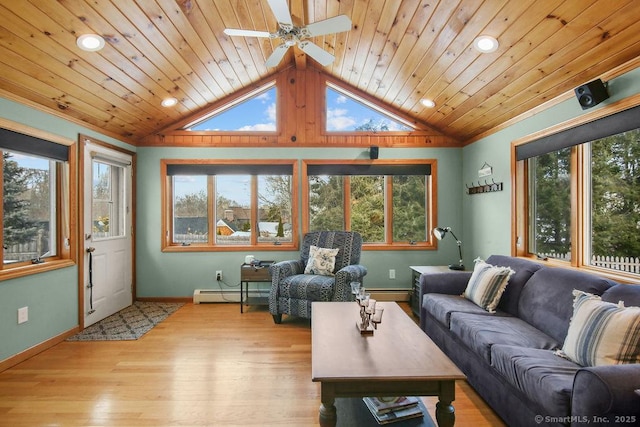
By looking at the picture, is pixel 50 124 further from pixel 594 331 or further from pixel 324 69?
pixel 594 331

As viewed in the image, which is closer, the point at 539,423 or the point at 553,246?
the point at 539,423

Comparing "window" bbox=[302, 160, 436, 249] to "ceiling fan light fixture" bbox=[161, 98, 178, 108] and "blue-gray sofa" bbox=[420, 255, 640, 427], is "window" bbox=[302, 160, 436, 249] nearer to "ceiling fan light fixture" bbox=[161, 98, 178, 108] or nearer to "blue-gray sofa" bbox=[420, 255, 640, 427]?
"blue-gray sofa" bbox=[420, 255, 640, 427]

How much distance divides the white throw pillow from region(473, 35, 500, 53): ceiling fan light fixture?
2.48 metres

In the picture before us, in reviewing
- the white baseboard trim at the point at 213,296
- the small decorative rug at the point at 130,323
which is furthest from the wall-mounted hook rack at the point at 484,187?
the small decorative rug at the point at 130,323

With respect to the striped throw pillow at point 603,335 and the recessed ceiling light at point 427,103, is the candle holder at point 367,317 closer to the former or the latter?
the striped throw pillow at point 603,335

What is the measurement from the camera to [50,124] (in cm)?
316

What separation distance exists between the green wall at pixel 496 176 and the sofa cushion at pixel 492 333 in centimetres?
141

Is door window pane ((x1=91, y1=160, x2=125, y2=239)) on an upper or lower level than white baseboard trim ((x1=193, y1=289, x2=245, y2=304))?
upper

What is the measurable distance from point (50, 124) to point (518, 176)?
468 cm

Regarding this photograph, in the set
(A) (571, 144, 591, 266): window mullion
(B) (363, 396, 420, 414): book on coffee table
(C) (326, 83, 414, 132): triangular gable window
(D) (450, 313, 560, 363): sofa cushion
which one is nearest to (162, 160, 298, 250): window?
(C) (326, 83, 414, 132): triangular gable window

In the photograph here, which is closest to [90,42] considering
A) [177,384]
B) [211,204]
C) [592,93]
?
[211,204]

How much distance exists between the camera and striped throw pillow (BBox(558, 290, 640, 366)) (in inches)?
61.1

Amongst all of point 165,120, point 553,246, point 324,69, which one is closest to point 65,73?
point 165,120

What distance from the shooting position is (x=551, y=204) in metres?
3.13
